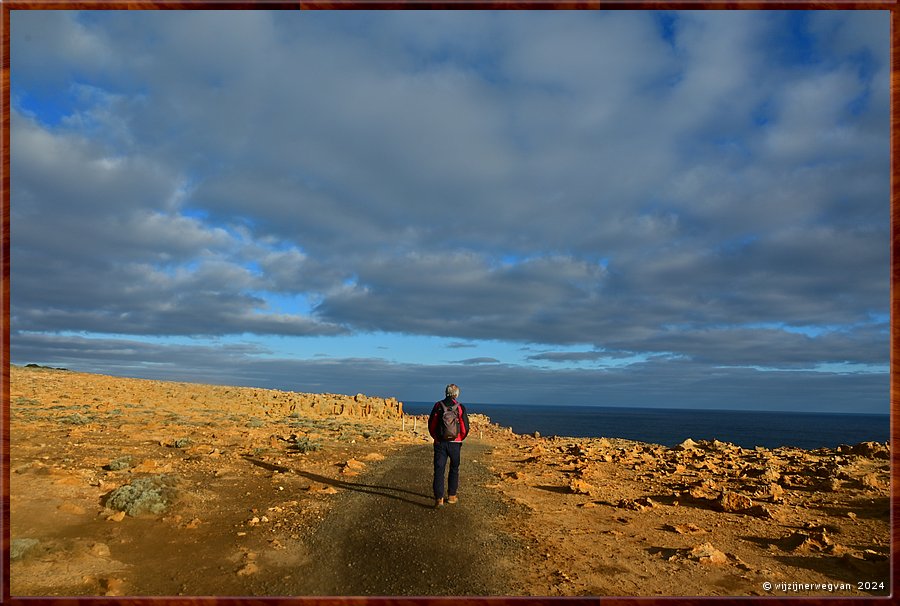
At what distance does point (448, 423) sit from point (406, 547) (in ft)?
9.64

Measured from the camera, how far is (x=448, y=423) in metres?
10.1

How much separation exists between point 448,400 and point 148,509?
21.3 feet

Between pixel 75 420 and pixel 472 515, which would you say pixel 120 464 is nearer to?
pixel 472 515

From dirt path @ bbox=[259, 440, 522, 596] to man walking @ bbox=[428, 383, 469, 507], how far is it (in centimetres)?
69

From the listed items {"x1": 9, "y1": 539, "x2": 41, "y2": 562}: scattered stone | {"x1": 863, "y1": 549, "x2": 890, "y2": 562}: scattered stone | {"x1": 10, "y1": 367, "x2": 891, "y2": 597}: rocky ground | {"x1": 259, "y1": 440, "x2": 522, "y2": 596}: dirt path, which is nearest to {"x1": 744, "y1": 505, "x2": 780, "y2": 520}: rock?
{"x1": 10, "y1": 367, "x2": 891, "y2": 597}: rocky ground

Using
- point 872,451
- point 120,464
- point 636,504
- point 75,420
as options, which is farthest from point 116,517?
point 872,451

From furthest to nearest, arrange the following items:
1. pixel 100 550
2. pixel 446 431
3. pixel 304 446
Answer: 1. pixel 304 446
2. pixel 446 431
3. pixel 100 550

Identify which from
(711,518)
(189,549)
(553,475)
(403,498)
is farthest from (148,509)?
(711,518)

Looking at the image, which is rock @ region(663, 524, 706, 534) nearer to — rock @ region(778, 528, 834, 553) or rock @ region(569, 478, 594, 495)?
rock @ region(778, 528, 834, 553)

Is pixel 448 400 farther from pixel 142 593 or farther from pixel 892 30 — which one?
pixel 892 30

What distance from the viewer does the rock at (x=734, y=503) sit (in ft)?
33.1

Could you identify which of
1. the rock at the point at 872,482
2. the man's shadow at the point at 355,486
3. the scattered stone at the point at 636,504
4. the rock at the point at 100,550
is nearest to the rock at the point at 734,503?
the scattered stone at the point at 636,504

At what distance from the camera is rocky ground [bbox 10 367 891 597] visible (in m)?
6.69

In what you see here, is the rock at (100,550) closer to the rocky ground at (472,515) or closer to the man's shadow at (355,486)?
the rocky ground at (472,515)
